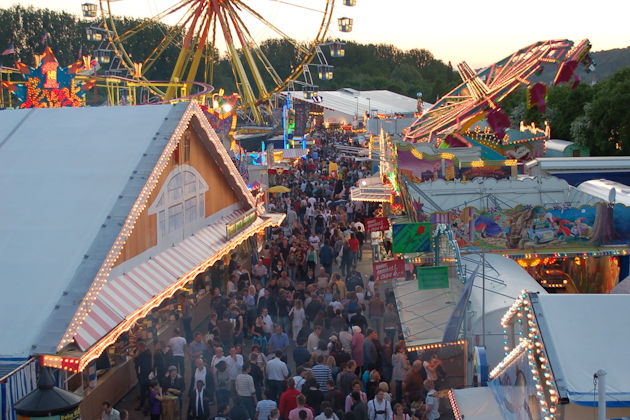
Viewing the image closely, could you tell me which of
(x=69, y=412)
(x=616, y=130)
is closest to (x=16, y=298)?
(x=69, y=412)

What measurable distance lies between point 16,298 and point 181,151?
484cm

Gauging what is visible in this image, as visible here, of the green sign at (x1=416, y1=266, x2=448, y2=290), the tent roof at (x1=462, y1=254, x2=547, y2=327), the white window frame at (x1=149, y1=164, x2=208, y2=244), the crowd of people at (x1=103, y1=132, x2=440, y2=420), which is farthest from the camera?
the white window frame at (x1=149, y1=164, x2=208, y2=244)

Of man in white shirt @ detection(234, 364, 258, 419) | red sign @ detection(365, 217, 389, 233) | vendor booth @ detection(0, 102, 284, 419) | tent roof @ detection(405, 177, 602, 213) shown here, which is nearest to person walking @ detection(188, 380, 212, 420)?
man in white shirt @ detection(234, 364, 258, 419)

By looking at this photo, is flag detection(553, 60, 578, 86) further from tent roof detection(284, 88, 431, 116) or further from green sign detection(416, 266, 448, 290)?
tent roof detection(284, 88, 431, 116)

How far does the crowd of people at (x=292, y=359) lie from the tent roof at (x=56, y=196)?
1431 millimetres

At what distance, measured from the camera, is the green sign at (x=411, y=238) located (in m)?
13.3

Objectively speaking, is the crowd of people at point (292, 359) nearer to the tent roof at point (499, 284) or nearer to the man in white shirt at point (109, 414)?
the man in white shirt at point (109, 414)

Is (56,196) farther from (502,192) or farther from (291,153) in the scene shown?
(291,153)

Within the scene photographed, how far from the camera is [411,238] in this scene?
1344cm

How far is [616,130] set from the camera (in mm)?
42656

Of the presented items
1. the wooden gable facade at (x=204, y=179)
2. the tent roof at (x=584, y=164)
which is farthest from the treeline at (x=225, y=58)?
the wooden gable facade at (x=204, y=179)

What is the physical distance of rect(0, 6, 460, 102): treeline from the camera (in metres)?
78.3

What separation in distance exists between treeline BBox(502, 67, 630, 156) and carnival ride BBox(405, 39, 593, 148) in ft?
50.0

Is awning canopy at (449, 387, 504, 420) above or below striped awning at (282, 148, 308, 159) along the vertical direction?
below
